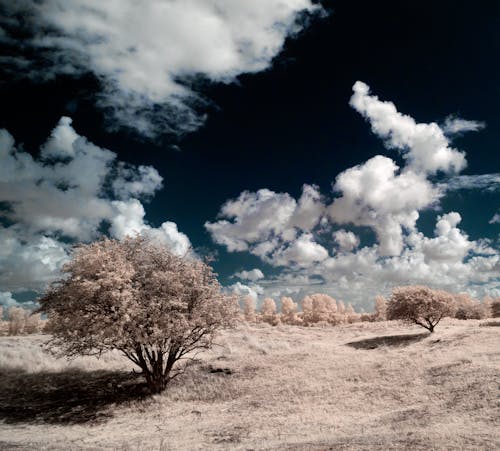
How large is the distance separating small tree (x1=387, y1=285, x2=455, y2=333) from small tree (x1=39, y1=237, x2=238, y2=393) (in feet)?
106

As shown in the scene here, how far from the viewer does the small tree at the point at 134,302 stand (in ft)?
67.4

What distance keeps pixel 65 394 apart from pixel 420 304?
41.9 m

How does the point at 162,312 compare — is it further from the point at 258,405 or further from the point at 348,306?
the point at 348,306

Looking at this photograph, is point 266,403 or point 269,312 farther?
point 269,312

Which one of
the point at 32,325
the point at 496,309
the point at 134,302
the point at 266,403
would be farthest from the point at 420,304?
the point at 32,325

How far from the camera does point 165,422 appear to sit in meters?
18.6

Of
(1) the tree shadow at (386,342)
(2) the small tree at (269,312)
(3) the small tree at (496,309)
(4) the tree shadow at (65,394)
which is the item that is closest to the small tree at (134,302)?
(4) the tree shadow at (65,394)

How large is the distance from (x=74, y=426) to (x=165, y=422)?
478 centimetres

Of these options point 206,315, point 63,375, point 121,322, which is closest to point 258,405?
point 206,315

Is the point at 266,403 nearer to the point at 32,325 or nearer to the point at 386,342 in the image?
the point at 386,342

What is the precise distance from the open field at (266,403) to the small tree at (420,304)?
48.4 feet

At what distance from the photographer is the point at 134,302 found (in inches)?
825

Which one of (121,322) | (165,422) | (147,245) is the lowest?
(165,422)

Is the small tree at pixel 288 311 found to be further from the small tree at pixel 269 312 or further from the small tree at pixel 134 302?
the small tree at pixel 134 302
